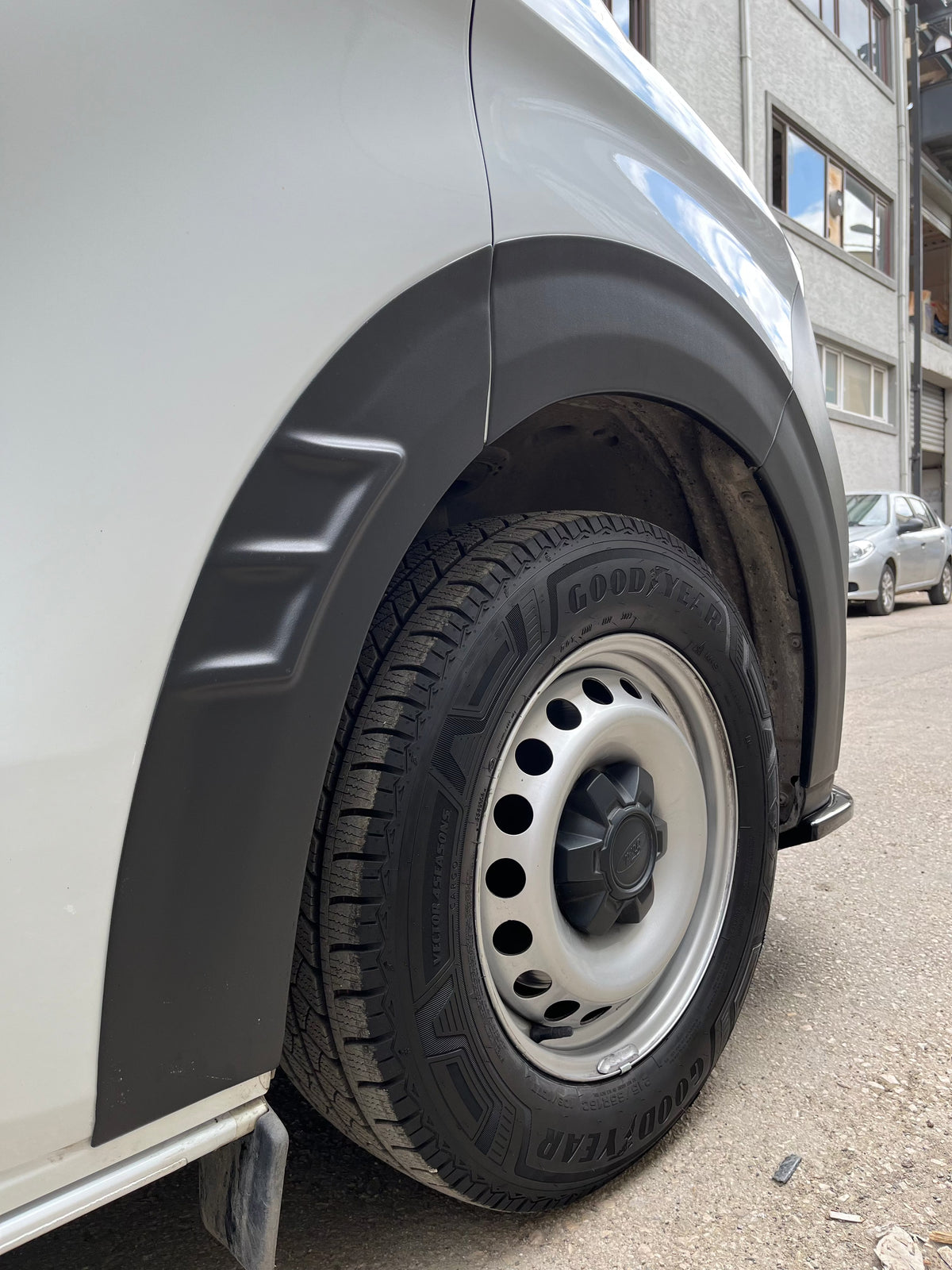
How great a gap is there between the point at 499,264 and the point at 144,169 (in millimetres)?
412

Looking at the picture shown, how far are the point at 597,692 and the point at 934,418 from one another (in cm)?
2563

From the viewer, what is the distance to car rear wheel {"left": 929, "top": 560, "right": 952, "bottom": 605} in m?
12.5

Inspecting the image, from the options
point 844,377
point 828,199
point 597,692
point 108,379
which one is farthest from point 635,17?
point 108,379

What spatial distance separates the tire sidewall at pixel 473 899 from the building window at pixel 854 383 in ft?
50.8

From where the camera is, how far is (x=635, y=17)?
39.1 feet

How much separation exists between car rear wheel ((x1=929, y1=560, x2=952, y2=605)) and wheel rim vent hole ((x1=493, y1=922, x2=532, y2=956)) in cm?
1258

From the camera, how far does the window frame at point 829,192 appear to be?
47.8ft

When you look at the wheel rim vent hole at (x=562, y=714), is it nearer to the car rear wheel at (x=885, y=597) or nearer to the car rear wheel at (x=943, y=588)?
the car rear wheel at (x=885, y=597)

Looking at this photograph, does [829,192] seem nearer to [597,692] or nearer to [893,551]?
[893,551]

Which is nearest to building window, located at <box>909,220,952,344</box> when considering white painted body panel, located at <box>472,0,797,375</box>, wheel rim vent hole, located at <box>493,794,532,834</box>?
white painted body panel, located at <box>472,0,797,375</box>

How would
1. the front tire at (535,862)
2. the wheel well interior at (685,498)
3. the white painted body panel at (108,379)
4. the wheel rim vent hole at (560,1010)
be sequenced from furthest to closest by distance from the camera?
the wheel well interior at (685,498)
the wheel rim vent hole at (560,1010)
the front tire at (535,862)
the white painted body panel at (108,379)

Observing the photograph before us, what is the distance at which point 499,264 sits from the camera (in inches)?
42.9

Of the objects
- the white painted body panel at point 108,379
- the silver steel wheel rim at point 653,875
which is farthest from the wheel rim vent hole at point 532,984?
the white painted body panel at point 108,379

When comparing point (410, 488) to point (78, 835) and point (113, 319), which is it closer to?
point (113, 319)
